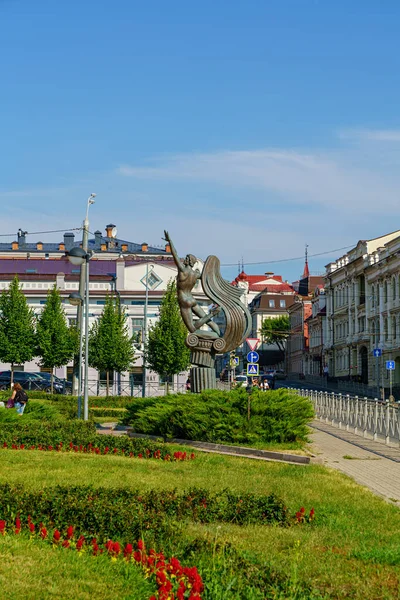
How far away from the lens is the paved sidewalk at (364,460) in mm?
13242

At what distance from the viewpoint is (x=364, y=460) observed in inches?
672

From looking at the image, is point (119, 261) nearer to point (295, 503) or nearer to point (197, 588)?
point (295, 503)

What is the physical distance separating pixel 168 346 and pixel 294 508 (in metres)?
40.1

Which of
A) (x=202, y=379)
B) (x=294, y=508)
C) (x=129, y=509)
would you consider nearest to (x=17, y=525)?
(x=129, y=509)

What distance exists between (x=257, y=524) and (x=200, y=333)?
14.0 metres

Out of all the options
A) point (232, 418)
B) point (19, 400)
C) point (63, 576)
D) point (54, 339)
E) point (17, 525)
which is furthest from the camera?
point (54, 339)

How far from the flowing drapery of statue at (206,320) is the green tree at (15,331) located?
29.3 m

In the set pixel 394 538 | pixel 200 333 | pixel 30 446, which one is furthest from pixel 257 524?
pixel 200 333

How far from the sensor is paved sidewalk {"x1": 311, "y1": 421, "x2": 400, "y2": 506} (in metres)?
13.2

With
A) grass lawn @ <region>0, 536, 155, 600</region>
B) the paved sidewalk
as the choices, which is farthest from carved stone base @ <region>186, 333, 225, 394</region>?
grass lawn @ <region>0, 536, 155, 600</region>

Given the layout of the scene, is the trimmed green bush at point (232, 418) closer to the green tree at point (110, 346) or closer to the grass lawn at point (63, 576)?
the grass lawn at point (63, 576)

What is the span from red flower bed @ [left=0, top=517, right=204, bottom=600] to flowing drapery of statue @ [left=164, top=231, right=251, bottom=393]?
48.0ft

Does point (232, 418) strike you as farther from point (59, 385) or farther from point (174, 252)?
point (59, 385)

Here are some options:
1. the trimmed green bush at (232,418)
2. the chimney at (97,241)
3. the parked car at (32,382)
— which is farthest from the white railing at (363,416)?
the chimney at (97,241)
